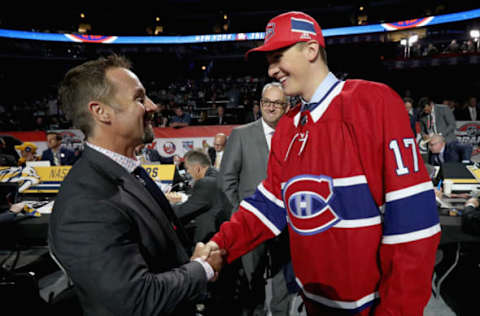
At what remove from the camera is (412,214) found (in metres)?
1.02

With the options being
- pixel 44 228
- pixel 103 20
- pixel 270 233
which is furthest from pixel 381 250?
pixel 103 20

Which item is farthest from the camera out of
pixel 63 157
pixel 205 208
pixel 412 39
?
pixel 412 39

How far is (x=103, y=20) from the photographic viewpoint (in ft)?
60.6

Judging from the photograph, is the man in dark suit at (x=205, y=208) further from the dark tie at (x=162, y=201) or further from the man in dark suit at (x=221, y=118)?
the man in dark suit at (x=221, y=118)

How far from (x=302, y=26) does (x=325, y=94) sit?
0.29m

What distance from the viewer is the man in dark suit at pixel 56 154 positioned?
5.96 m

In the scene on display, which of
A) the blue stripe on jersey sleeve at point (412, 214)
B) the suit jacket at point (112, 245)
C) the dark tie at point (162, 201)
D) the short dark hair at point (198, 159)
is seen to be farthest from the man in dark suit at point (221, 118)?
the blue stripe on jersey sleeve at point (412, 214)

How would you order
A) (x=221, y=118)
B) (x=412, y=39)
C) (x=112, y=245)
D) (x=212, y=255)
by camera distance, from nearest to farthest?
(x=112, y=245)
(x=212, y=255)
(x=221, y=118)
(x=412, y=39)

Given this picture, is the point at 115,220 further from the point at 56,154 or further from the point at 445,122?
the point at 445,122

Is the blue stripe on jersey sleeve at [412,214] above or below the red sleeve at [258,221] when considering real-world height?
above

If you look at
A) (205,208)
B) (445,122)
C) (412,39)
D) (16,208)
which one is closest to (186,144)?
(16,208)

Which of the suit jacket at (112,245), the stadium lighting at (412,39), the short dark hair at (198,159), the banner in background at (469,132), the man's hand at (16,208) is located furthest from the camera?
the stadium lighting at (412,39)

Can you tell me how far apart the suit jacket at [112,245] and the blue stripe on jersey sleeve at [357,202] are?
24.4 inches

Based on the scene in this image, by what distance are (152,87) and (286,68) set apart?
17722 mm
